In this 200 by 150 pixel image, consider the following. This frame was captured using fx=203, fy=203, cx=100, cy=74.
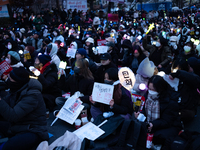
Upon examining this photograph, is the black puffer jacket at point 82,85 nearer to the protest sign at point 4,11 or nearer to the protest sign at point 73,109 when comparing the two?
the protest sign at point 73,109

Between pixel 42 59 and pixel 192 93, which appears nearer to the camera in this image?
pixel 192 93

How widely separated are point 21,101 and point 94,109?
1526mm

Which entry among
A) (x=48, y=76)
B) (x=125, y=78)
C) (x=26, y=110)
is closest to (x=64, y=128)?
(x=48, y=76)

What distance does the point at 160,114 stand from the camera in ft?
10.4

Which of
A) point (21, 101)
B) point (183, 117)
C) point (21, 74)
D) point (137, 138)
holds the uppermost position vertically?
point (21, 74)

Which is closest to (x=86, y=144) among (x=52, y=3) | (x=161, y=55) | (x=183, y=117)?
(x=183, y=117)

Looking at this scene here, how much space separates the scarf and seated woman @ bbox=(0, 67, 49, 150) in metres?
A: 1.62

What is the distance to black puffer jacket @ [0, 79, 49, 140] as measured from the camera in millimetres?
2641

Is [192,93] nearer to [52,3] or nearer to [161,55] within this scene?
[161,55]

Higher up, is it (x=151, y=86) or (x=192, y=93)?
(x=151, y=86)

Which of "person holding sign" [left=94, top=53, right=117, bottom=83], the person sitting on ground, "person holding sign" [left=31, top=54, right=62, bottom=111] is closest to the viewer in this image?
the person sitting on ground

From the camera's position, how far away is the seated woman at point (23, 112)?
104 inches

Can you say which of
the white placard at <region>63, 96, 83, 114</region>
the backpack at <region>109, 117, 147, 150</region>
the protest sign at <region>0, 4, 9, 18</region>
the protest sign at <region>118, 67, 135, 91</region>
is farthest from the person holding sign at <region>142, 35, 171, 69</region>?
the protest sign at <region>0, 4, 9, 18</region>

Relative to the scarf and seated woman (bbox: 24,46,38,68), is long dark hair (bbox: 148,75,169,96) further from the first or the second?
seated woman (bbox: 24,46,38,68)
